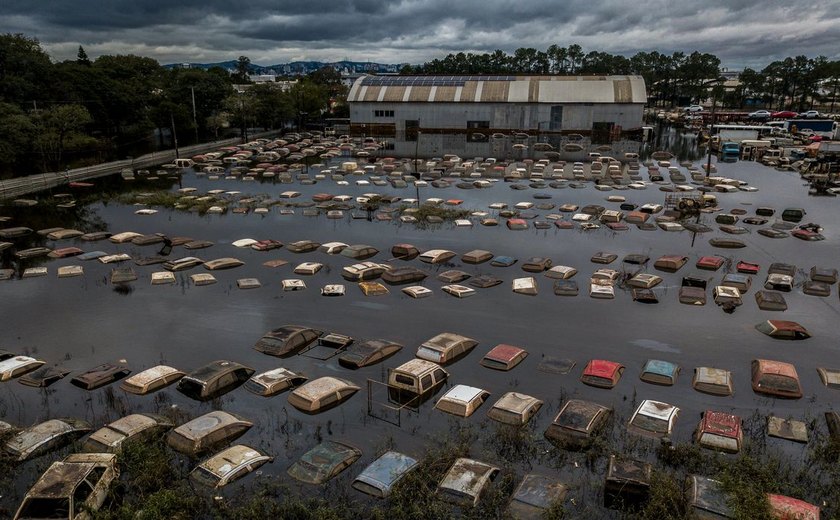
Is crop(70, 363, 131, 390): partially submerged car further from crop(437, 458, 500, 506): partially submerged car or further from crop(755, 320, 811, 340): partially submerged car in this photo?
crop(755, 320, 811, 340): partially submerged car

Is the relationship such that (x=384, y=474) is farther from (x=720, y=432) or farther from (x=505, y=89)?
(x=505, y=89)

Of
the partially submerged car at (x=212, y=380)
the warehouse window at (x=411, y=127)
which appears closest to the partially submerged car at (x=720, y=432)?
the partially submerged car at (x=212, y=380)

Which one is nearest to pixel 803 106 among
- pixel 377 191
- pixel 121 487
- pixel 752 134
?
pixel 752 134

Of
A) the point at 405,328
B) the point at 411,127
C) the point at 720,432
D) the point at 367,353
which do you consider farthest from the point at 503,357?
the point at 411,127

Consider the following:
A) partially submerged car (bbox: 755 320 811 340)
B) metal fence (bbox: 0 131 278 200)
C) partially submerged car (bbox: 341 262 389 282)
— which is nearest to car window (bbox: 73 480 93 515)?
partially submerged car (bbox: 341 262 389 282)

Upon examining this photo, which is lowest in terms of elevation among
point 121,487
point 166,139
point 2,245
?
point 121,487

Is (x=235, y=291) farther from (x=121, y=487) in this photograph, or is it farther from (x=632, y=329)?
(x=632, y=329)
